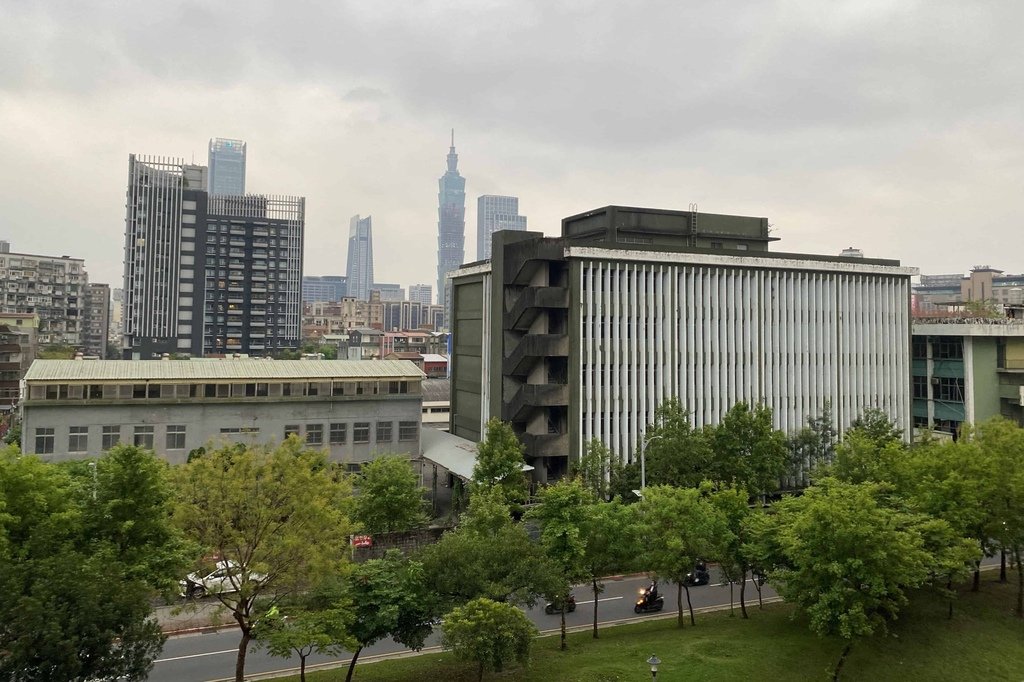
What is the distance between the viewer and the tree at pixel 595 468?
50.7m

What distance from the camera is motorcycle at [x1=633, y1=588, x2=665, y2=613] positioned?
36625 mm

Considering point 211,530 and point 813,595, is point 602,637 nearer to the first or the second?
point 813,595

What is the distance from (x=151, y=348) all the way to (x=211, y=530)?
121069mm

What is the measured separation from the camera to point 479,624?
23094mm

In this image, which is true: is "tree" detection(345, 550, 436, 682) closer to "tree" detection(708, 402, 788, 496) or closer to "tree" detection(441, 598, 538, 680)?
"tree" detection(441, 598, 538, 680)

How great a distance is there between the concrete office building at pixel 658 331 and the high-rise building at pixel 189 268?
119m

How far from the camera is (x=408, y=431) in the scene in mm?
63031

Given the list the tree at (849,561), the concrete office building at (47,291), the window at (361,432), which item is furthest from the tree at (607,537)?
the concrete office building at (47,291)

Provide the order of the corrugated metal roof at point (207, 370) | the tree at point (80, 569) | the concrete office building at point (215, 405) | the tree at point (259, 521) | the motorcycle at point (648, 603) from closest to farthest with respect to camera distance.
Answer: the tree at point (80, 569), the tree at point (259, 521), the motorcycle at point (648, 603), the concrete office building at point (215, 405), the corrugated metal roof at point (207, 370)

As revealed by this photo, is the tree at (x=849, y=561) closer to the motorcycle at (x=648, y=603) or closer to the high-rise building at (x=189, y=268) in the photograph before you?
the motorcycle at (x=648, y=603)

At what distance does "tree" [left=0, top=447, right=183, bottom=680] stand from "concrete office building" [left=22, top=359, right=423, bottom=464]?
25.3 meters

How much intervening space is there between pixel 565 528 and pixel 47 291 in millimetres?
156047

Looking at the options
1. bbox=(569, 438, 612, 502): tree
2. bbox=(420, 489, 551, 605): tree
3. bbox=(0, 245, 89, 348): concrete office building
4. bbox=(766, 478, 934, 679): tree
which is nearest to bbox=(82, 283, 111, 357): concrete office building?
bbox=(0, 245, 89, 348): concrete office building

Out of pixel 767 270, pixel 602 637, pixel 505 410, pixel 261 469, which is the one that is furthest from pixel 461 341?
pixel 261 469
